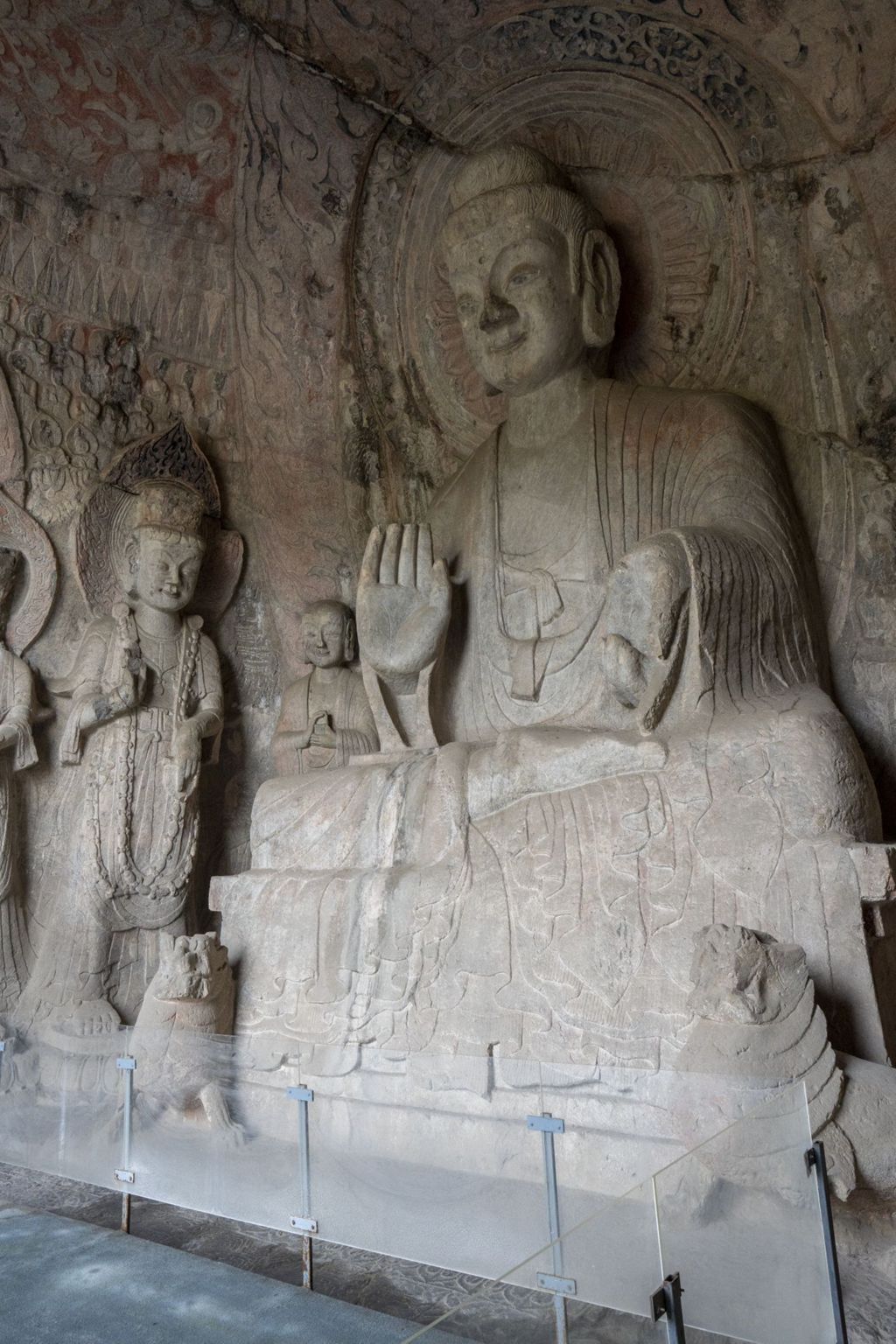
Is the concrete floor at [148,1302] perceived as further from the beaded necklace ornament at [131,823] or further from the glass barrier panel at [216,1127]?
the beaded necklace ornament at [131,823]

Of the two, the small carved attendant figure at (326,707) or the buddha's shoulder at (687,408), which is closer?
the buddha's shoulder at (687,408)

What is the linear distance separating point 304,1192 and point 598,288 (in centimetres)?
342

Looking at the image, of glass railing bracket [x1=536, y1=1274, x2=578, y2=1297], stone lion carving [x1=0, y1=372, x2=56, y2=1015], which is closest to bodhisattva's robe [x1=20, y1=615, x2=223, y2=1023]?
stone lion carving [x1=0, y1=372, x2=56, y2=1015]

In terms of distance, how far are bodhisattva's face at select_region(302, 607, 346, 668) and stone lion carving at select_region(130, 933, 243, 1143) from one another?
1.49m

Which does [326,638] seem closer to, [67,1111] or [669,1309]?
[67,1111]

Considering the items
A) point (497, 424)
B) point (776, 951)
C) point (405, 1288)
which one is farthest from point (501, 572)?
point (405, 1288)

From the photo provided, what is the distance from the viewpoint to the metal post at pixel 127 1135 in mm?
2818

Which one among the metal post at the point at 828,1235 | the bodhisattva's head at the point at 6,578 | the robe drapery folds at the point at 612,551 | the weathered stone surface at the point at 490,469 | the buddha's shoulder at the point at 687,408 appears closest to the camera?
the metal post at the point at 828,1235

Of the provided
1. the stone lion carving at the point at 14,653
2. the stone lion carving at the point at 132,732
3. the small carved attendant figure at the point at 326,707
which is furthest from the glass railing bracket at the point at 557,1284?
the stone lion carving at the point at 14,653

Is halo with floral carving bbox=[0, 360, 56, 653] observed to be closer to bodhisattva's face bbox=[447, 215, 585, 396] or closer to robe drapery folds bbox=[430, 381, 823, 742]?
robe drapery folds bbox=[430, 381, 823, 742]

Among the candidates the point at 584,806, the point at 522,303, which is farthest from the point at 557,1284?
the point at 522,303

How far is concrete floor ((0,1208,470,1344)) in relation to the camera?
6.79ft

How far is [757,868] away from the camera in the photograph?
300cm

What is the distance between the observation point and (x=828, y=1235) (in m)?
2.05
